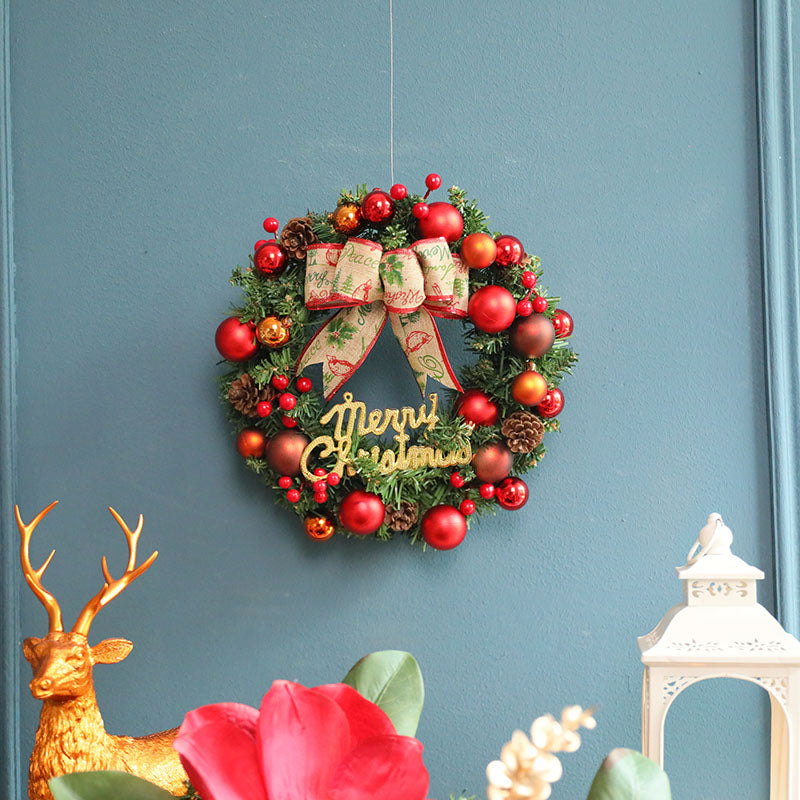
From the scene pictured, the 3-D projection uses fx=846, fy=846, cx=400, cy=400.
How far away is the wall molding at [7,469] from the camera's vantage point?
4.54ft

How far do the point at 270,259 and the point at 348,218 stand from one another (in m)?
0.13

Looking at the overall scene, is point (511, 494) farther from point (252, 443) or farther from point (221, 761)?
point (221, 761)

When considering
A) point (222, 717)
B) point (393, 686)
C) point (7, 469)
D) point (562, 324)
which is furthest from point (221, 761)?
point (7, 469)

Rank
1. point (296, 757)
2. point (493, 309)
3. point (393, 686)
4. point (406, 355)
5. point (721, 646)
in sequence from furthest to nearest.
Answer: point (406, 355) < point (493, 309) < point (721, 646) < point (393, 686) < point (296, 757)

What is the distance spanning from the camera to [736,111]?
143 cm

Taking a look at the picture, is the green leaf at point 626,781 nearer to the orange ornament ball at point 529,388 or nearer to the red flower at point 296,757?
the red flower at point 296,757

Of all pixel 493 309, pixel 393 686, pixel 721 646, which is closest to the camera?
pixel 393 686

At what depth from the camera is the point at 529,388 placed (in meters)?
1.27

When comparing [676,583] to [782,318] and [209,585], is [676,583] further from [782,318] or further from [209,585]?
[209,585]

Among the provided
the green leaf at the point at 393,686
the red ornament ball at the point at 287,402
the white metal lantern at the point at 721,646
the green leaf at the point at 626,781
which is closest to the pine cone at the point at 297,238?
the red ornament ball at the point at 287,402

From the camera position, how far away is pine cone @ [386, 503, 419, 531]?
131cm

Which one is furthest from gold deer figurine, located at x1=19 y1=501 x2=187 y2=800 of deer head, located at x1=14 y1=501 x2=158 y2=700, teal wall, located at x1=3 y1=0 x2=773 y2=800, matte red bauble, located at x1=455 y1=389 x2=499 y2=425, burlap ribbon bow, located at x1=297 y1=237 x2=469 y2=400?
matte red bauble, located at x1=455 y1=389 x2=499 y2=425

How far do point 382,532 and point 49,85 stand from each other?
956mm

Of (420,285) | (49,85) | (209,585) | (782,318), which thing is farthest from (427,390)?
(49,85)
